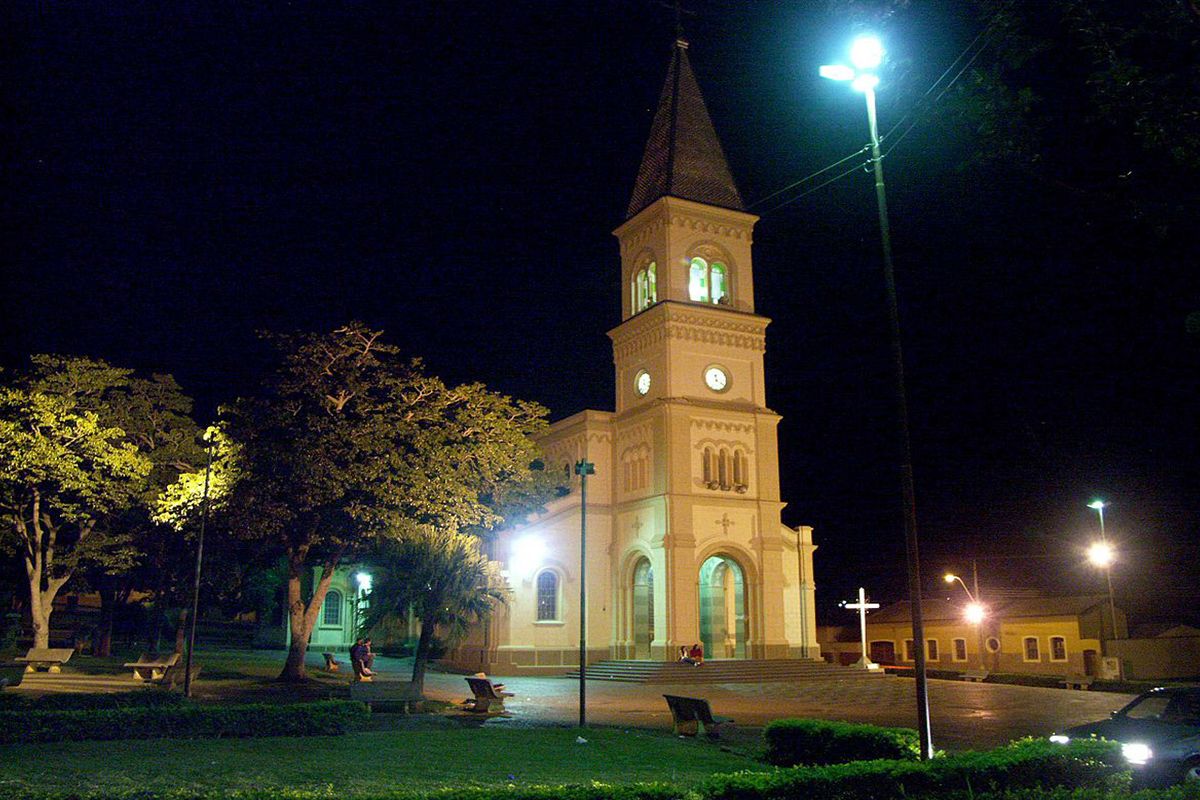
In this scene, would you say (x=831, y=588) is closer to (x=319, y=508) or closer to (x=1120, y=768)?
(x=319, y=508)

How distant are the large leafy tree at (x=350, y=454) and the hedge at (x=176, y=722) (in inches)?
432

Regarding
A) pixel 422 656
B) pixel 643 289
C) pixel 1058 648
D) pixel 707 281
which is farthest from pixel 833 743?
pixel 1058 648

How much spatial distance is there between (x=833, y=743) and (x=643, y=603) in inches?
1184

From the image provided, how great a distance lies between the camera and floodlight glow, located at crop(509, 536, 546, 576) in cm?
4266

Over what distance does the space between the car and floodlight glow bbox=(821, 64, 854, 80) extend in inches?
369

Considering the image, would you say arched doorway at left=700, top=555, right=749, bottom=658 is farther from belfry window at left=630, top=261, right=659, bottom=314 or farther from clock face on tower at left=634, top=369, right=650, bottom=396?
belfry window at left=630, top=261, right=659, bottom=314

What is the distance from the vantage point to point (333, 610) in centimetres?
5962

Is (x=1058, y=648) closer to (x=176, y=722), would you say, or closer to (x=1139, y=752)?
(x=1139, y=752)

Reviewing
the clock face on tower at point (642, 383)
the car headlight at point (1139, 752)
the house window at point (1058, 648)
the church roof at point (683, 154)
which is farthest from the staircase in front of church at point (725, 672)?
the car headlight at point (1139, 752)

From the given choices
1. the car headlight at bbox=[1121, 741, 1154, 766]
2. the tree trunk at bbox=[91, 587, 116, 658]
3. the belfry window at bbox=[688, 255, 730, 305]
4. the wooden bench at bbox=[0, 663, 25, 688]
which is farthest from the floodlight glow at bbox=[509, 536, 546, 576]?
the car headlight at bbox=[1121, 741, 1154, 766]

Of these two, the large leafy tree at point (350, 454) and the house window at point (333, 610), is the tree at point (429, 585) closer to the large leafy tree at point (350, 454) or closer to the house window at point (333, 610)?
the large leafy tree at point (350, 454)

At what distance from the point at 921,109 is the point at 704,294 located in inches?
1325

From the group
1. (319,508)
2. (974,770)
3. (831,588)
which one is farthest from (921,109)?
(831,588)

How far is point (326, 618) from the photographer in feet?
195
